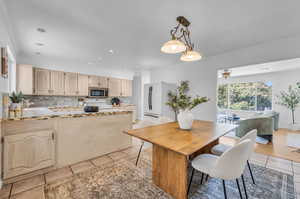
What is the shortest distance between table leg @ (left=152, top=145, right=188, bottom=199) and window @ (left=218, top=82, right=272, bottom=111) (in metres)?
6.75

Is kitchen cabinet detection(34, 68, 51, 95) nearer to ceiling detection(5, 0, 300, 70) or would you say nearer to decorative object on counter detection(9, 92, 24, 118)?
ceiling detection(5, 0, 300, 70)

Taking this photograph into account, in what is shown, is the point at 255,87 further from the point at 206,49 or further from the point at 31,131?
the point at 31,131

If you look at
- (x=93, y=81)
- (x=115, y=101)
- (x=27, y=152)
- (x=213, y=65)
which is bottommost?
(x=27, y=152)

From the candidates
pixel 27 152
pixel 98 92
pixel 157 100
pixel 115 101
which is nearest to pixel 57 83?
pixel 98 92

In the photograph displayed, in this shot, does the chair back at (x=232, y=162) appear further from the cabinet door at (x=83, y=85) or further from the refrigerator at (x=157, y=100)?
the cabinet door at (x=83, y=85)

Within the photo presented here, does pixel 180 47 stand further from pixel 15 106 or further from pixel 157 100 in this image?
pixel 157 100

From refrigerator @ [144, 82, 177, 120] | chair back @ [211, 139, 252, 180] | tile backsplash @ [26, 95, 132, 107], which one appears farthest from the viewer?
refrigerator @ [144, 82, 177, 120]

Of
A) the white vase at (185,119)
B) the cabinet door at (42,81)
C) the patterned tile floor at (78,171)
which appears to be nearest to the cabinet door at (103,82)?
the cabinet door at (42,81)

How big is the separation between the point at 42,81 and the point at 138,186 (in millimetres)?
4495

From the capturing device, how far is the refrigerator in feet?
15.0

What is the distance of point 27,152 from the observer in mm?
1826

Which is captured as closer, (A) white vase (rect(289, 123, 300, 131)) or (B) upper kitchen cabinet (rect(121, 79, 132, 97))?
(A) white vase (rect(289, 123, 300, 131))

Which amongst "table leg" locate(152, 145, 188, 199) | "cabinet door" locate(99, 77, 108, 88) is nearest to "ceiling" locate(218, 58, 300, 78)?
"table leg" locate(152, 145, 188, 199)

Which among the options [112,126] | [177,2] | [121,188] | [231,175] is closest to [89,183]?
[121,188]
